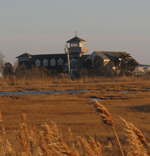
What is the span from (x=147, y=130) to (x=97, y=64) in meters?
43.2

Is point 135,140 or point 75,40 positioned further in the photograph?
point 75,40

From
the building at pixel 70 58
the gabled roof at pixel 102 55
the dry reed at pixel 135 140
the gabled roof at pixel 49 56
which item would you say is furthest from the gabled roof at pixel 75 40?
the dry reed at pixel 135 140

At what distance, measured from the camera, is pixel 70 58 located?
204ft

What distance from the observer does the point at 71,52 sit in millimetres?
61531

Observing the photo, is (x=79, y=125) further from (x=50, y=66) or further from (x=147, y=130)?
(x=50, y=66)

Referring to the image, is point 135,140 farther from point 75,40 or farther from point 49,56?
point 49,56

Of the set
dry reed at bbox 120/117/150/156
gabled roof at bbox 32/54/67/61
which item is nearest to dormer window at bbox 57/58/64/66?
gabled roof at bbox 32/54/67/61

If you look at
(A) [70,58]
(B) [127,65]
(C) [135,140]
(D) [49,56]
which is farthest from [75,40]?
(C) [135,140]

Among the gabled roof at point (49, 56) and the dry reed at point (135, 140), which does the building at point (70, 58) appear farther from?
the dry reed at point (135, 140)

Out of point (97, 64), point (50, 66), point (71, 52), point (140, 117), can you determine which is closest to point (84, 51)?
point (71, 52)

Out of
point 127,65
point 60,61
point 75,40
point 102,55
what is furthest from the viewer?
point 60,61

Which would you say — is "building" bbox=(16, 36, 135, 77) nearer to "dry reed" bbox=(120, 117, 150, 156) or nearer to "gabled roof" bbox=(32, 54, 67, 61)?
"gabled roof" bbox=(32, 54, 67, 61)

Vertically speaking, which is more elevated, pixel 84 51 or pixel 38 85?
pixel 84 51

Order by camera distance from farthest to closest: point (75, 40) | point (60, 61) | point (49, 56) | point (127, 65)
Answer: point (49, 56), point (60, 61), point (75, 40), point (127, 65)
